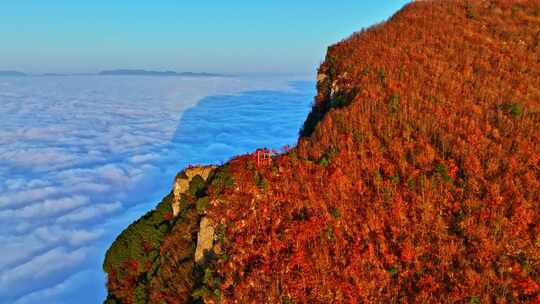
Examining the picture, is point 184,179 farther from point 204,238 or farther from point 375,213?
point 375,213

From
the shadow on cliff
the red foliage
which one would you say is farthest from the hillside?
the shadow on cliff

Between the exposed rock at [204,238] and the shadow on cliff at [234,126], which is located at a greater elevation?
the exposed rock at [204,238]

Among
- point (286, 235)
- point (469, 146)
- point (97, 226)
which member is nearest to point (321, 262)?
point (286, 235)

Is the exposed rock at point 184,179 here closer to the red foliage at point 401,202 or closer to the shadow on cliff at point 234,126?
the red foliage at point 401,202

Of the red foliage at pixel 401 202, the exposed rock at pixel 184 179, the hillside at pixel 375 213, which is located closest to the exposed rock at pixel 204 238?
the hillside at pixel 375 213

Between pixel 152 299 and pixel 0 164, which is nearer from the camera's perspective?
pixel 152 299

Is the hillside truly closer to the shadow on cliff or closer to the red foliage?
the red foliage

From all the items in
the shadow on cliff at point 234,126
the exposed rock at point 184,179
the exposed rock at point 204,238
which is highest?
the exposed rock at point 184,179

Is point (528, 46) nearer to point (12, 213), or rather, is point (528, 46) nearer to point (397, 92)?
point (397, 92)
